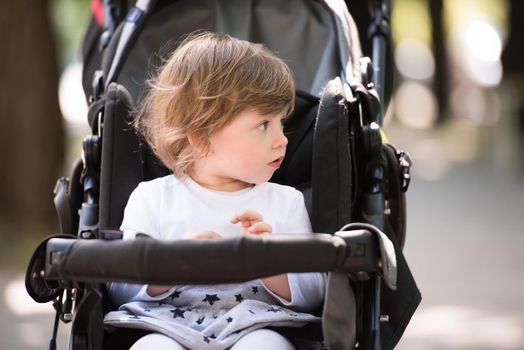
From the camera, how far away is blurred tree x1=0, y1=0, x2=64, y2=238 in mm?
9055

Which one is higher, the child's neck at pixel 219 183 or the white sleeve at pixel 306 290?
the child's neck at pixel 219 183

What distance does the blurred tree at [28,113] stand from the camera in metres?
9.05

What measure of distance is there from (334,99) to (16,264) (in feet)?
18.7

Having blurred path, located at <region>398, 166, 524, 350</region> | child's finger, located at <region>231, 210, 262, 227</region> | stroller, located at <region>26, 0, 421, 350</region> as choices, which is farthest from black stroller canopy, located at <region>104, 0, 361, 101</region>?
blurred path, located at <region>398, 166, 524, 350</region>

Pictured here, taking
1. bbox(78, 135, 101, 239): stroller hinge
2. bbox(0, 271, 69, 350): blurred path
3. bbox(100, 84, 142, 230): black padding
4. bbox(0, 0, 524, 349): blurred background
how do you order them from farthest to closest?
1. bbox(0, 0, 524, 349): blurred background
2. bbox(0, 271, 69, 350): blurred path
3. bbox(78, 135, 101, 239): stroller hinge
4. bbox(100, 84, 142, 230): black padding

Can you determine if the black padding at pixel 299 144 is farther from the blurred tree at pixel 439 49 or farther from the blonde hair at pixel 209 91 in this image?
the blurred tree at pixel 439 49

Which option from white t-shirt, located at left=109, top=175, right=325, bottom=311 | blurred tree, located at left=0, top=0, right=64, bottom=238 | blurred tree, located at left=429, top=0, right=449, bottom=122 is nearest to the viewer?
white t-shirt, located at left=109, top=175, right=325, bottom=311

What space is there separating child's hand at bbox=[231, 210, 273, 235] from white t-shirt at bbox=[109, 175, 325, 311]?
4.5 inches

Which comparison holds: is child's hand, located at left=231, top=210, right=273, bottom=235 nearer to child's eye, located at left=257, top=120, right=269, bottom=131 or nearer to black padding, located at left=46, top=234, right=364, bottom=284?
child's eye, located at left=257, top=120, right=269, bottom=131

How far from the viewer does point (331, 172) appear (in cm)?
333

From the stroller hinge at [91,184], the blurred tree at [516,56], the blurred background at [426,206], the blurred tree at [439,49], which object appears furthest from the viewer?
the blurred tree at [439,49]

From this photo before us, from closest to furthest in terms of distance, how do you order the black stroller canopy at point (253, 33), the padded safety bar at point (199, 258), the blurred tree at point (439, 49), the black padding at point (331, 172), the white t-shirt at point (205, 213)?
the padded safety bar at point (199, 258) < the white t-shirt at point (205, 213) < the black padding at point (331, 172) < the black stroller canopy at point (253, 33) < the blurred tree at point (439, 49)

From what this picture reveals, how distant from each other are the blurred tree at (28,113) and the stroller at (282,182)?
14.6 feet

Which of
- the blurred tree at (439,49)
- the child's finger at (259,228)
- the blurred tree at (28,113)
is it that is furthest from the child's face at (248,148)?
the blurred tree at (439,49)
